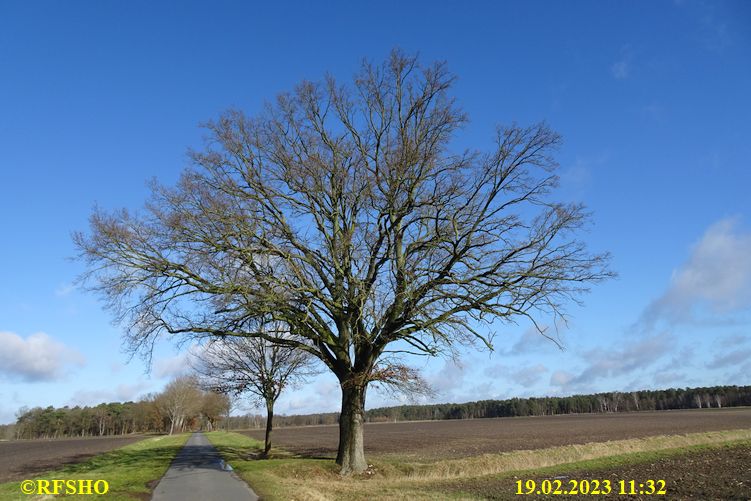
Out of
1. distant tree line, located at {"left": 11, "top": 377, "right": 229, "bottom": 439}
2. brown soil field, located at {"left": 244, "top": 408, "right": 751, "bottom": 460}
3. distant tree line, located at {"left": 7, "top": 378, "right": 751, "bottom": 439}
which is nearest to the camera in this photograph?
brown soil field, located at {"left": 244, "top": 408, "right": 751, "bottom": 460}

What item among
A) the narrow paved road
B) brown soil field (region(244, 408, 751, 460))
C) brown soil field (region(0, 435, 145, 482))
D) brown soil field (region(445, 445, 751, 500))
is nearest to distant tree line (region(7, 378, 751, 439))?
brown soil field (region(0, 435, 145, 482))

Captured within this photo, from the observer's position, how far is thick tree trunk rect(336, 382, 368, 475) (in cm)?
1847

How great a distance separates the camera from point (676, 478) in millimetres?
15727

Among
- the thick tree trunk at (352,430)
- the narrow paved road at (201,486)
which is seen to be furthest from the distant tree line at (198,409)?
the thick tree trunk at (352,430)

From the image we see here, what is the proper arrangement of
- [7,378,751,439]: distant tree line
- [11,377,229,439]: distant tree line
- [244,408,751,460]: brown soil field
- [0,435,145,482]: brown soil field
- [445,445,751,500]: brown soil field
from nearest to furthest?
[445,445,751,500]: brown soil field < [0,435,145,482]: brown soil field < [244,408,751,460]: brown soil field < [7,378,751,439]: distant tree line < [11,377,229,439]: distant tree line

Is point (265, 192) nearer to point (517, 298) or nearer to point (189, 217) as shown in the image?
point (189, 217)

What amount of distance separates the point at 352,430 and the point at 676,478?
1059cm

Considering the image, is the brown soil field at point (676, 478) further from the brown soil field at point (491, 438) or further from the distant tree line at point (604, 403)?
the distant tree line at point (604, 403)

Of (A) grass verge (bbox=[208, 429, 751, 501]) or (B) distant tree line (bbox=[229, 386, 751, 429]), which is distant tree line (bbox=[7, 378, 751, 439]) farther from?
(A) grass verge (bbox=[208, 429, 751, 501])

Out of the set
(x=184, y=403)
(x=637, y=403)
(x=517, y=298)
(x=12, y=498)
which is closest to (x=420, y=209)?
(x=517, y=298)

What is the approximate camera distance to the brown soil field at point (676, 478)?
43.0 ft

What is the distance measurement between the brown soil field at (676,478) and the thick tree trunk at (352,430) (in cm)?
351

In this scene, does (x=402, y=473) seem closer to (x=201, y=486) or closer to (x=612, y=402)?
(x=201, y=486)

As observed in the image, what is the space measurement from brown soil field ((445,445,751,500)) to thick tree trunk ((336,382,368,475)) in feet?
11.5
